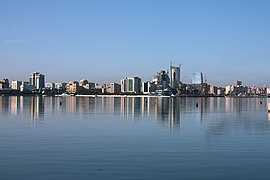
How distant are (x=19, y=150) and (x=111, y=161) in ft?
21.6

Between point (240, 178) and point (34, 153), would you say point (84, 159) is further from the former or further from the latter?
point (240, 178)

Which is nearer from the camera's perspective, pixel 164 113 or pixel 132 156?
pixel 132 156

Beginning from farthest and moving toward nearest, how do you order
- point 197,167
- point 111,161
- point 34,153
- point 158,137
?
point 158,137 < point 34,153 < point 111,161 < point 197,167

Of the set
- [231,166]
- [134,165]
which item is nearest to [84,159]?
[134,165]

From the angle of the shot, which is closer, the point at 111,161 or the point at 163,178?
the point at 163,178

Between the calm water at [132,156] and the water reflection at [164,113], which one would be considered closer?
the calm water at [132,156]

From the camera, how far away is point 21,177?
53.3 feet

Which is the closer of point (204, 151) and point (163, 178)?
point (163, 178)

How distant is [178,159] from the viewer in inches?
815

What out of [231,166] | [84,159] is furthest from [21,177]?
[231,166]

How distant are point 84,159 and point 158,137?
1110cm

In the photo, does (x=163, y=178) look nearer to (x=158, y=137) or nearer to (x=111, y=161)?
(x=111, y=161)

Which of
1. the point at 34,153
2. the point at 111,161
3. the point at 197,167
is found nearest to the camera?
the point at 197,167

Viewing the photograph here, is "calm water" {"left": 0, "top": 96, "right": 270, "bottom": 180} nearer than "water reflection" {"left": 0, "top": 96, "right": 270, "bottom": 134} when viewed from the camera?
Yes
